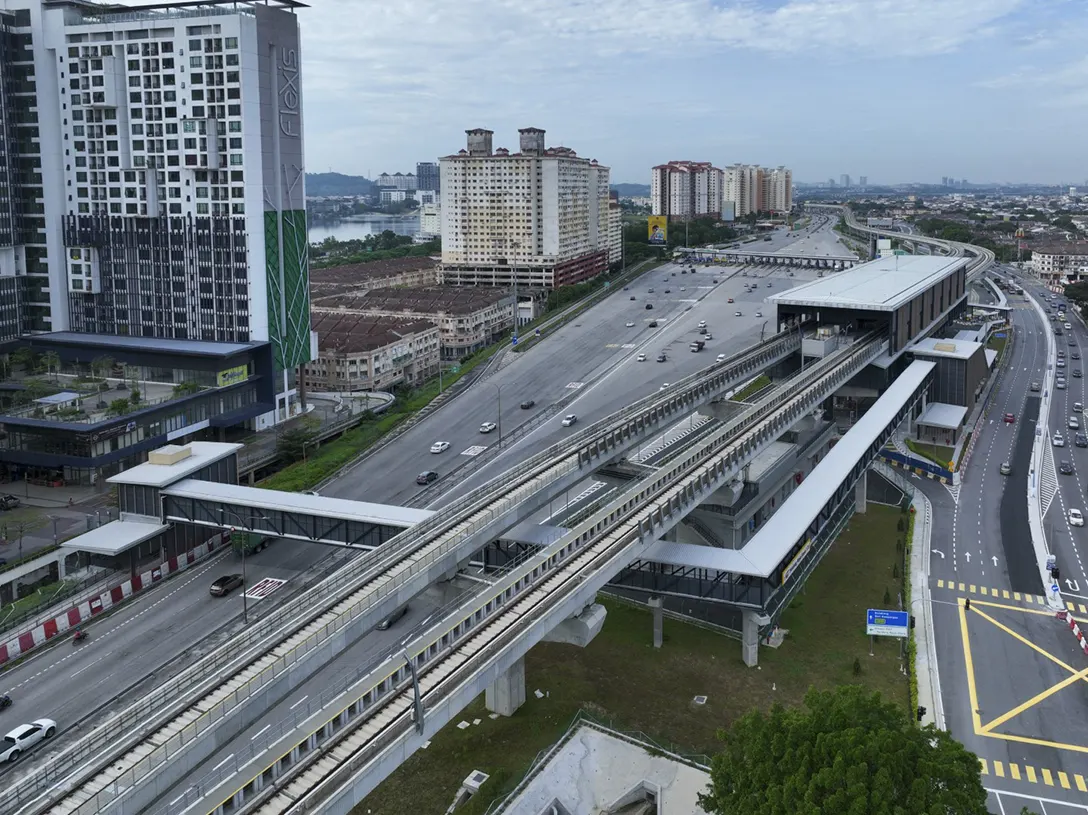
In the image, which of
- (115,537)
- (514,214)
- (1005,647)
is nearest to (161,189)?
(115,537)

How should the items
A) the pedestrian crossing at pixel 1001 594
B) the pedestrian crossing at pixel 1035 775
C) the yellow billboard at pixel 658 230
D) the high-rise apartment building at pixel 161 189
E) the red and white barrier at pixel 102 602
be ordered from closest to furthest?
the pedestrian crossing at pixel 1035 775
the red and white barrier at pixel 102 602
the pedestrian crossing at pixel 1001 594
the high-rise apartment building at pixel 161 189
the yellow billboard at pixel 658 230

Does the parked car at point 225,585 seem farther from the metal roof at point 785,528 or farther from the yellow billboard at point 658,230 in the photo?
the yellow billboard at point 658,230

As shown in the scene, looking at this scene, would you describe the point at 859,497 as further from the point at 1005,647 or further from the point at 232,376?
the point at 232,376

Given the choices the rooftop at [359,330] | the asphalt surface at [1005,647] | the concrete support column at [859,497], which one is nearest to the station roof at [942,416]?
the asphalt surface at [1005,647]

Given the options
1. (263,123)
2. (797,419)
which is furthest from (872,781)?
(263,123)

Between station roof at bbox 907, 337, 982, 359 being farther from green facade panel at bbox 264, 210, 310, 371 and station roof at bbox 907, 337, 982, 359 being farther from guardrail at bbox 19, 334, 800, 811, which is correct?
green facade panel at bbox 264, 210, 310, 371

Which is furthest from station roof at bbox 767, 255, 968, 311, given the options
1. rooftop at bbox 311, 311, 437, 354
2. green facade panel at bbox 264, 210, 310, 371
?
green facade panel at bbox 264, 210, 310, 371
